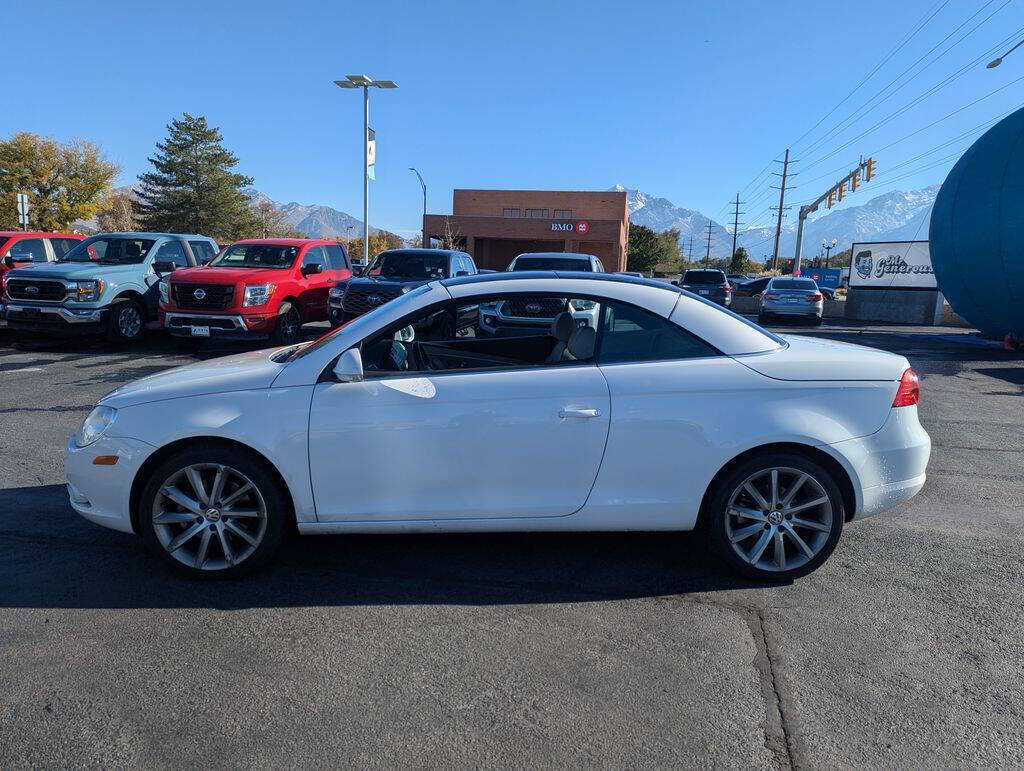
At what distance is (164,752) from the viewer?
2549 millimetres

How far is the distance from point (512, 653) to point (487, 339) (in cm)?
227

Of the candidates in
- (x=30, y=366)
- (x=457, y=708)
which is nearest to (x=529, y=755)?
(x=457, y=708)

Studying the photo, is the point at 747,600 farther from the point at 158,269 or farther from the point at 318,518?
the point at 158,269

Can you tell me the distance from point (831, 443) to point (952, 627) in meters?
1.00

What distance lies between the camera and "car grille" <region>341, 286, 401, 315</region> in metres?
12.4

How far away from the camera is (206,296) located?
11.8m

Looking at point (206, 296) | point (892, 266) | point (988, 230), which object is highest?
point (988, 230)

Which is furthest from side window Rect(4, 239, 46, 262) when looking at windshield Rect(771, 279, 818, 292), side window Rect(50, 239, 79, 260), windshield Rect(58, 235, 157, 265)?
windshield Rect(771, 279, 818, 292)

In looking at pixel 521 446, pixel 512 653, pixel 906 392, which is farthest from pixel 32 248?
pixel 906 392

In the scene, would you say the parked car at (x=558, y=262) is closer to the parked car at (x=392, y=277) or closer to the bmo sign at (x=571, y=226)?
the parked car at (x=392, y=277)

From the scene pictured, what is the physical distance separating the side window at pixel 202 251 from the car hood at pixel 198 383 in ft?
36.1

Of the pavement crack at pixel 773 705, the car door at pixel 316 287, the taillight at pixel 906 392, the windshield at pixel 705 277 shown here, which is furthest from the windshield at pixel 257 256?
the windshield at pixel 705 277

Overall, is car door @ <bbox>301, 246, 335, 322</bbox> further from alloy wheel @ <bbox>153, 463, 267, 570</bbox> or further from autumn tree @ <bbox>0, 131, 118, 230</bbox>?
autumn tree @ <bbox>0, 131, 118, 230</bbox>

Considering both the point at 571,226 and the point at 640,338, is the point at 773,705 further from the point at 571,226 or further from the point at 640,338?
the point at 571,226
